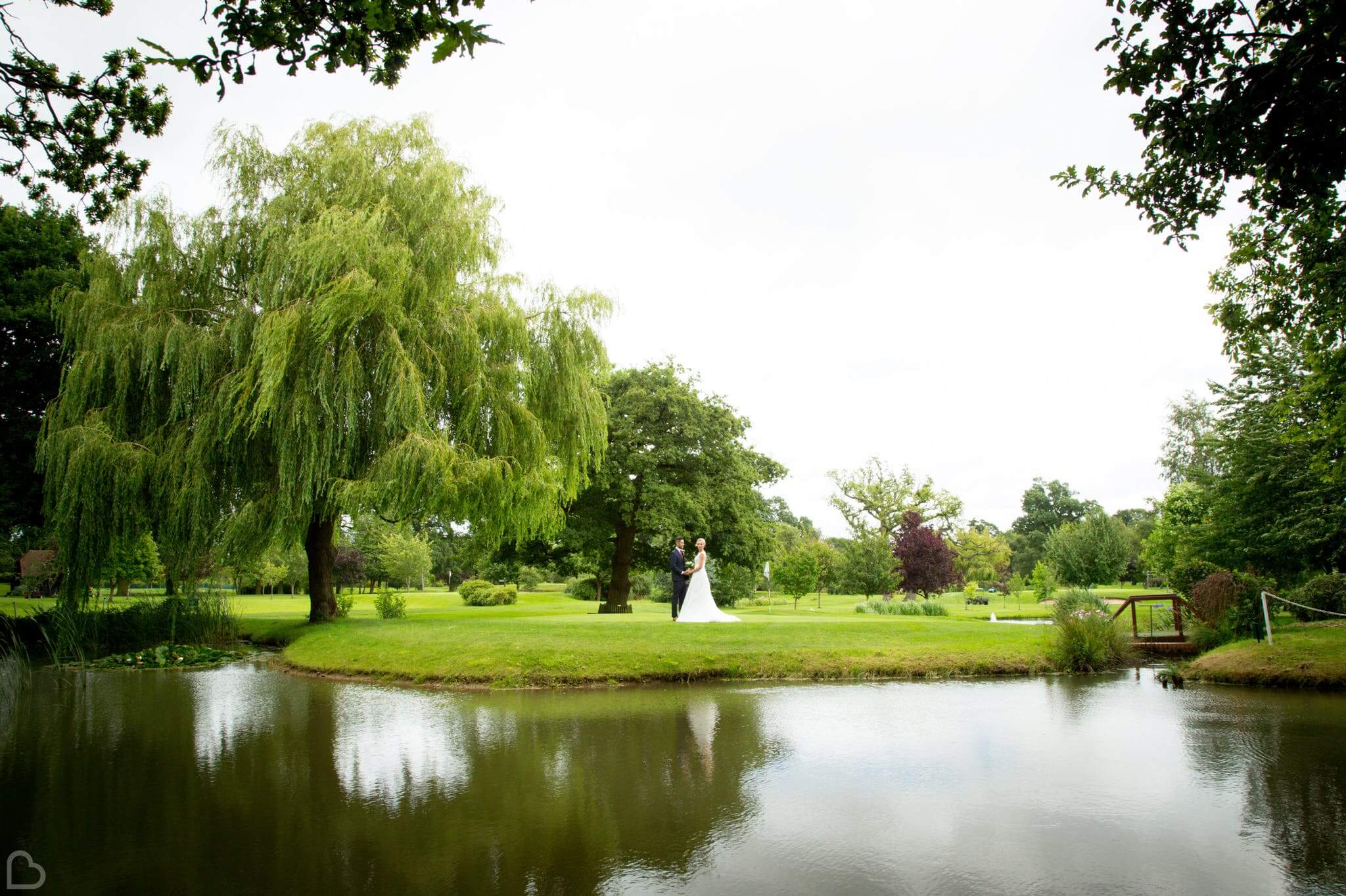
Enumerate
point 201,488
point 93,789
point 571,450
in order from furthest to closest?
point 571,450
point 201,488
point 93,789

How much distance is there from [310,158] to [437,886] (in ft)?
58.3

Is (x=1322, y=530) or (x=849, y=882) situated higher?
(x=1322, y=530)

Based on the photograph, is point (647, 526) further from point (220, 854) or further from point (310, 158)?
point (220, 854)

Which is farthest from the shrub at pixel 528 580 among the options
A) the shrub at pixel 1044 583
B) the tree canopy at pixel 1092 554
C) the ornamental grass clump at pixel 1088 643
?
the ornamental grass clump at pixel 1088 643

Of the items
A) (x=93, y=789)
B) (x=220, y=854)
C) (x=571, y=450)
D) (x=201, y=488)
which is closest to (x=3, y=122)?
(x=93, y=789)

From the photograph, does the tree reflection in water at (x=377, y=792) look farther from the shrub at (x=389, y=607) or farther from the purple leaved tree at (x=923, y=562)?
the purple leaved tree at (x=923, y=562)

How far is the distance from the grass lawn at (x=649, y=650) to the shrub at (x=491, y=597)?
1634cm

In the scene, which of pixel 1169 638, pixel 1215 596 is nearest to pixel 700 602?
pixel 1215 596

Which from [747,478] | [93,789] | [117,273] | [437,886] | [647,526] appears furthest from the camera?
[747,478]

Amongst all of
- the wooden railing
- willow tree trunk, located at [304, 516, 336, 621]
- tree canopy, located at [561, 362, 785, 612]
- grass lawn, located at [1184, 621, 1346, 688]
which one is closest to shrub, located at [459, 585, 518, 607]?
tree canopy, located at [561, 362, 785, 612]

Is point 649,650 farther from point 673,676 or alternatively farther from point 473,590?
point 473,590

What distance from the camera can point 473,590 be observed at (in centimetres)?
3672

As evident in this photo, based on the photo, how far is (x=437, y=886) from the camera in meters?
4.78

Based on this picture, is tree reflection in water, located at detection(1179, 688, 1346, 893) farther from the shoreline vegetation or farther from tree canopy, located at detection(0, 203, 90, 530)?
tree canopy, located at detection(0, 203, 90, 530)
